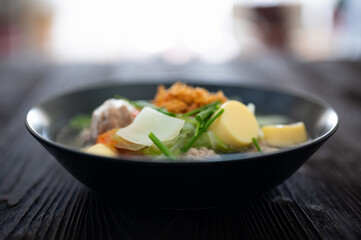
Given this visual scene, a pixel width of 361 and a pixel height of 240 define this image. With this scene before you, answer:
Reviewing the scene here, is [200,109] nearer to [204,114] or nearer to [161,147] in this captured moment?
[204,114]

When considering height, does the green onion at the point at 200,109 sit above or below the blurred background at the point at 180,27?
above

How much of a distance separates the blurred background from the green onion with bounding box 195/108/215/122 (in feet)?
17.3

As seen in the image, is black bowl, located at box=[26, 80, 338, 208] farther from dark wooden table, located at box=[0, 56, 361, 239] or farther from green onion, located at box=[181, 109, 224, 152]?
green onion, located at box=[181, 109, 224, 152]

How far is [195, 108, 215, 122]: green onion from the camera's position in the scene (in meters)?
1.12

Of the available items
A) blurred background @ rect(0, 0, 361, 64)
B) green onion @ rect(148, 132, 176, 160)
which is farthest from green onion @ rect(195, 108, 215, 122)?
blurred background @ rect(0, 0, 361, 64)

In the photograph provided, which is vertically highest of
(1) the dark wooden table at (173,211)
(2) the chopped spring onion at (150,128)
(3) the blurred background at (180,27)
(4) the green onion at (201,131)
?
(2) the chopped spring onion at (150,128)

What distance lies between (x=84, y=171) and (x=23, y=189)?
14.2 inches

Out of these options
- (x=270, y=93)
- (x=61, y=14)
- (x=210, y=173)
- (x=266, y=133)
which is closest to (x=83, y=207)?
(x=210, y=173)

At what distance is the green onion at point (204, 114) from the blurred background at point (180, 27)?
527 cm

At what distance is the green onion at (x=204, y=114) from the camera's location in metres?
1.12

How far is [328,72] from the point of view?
262 cm

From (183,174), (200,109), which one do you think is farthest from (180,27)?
(183,174)

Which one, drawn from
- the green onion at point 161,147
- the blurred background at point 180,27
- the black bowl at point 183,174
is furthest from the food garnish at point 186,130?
the blurred background at point 180,27

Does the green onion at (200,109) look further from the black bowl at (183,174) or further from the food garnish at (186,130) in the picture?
the black bowl at (183,174)
